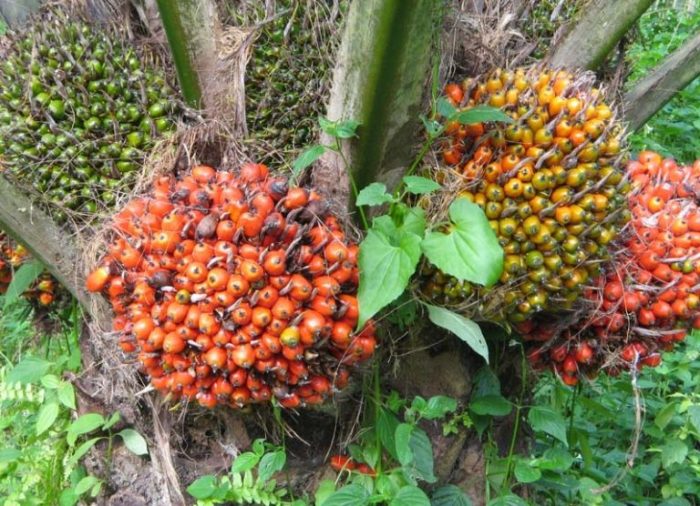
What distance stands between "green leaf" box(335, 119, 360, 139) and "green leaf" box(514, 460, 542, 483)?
1.08 metres

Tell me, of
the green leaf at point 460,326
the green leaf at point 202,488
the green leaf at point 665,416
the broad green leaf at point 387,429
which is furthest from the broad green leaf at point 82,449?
the green leaf at point 665,416

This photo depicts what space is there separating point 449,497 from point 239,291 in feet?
3.19

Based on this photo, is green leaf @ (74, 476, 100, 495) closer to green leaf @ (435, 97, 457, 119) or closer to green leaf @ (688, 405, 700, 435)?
green leaf @ (435, 97, 457, 119)

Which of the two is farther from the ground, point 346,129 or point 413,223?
point 346,129

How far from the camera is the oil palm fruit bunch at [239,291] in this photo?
52.4 inches

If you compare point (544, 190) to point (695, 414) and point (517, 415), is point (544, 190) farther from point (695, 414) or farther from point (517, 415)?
point (695, 414)

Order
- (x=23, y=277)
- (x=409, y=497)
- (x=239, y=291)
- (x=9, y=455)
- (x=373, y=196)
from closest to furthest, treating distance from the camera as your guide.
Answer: (x=239, y=291), (x=373, y=196), (x=409, y=497), (x=23, y=277), (x=9, y=455)

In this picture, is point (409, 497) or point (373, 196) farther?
point (409, 497)

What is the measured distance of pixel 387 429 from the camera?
1.71 metres

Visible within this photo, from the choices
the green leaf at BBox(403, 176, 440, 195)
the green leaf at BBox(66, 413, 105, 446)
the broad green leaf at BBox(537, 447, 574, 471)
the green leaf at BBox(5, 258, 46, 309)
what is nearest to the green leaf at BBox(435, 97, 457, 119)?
the green leaf at BBox(403, 176, 440, 195)

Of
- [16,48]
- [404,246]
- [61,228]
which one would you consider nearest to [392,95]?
[404,246]

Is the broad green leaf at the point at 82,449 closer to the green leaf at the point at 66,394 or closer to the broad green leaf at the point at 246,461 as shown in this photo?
the green leaf at the point at 66,394

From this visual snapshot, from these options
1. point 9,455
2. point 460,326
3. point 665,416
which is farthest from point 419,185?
point 9,455

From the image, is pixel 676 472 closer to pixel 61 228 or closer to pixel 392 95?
pixel 392 95
